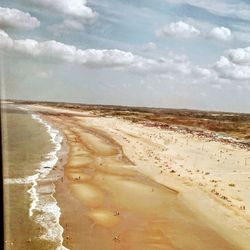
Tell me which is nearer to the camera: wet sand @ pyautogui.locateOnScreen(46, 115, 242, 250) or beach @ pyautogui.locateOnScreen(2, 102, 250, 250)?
wet sand @ pyautogui.locateOnScreen(46, 115, 242, 250)

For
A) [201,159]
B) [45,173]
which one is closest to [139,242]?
[45,173]

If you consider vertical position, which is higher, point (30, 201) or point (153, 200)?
point (30, 201)

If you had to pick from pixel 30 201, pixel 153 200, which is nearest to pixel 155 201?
pixel 153 200

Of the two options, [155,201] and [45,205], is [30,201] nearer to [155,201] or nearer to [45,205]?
[45,205]

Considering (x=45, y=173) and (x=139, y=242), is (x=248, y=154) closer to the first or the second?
(x=45, y=173)

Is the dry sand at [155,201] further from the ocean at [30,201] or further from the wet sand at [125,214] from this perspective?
the ocean at [30,201]

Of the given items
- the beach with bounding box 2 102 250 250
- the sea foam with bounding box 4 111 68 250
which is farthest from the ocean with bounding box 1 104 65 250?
the beach with bounding box 2 102 250 250

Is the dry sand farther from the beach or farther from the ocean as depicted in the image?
the ocean
